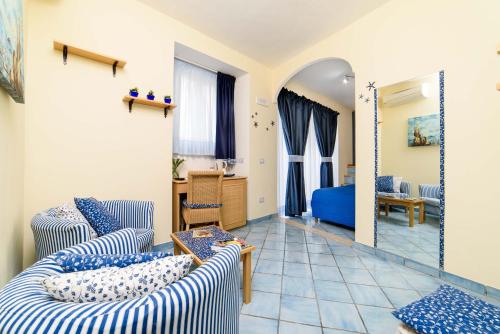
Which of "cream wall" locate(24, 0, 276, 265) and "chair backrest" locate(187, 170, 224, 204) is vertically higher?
"cream wall" locate(24, 0, 276, 265)

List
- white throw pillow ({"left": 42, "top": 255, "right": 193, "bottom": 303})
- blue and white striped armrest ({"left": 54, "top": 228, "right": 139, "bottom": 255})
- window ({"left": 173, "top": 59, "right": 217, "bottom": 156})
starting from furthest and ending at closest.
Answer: window ({"left": 173, "top": 59, "right": 217, "bottom": 156})
blue and white striped armrest ({"left": 54, "top": 228, "right": 139, "bottom": 255})
white throw pillow ({"left": 42, "top": 255, "right": 193, "bottom": 303})

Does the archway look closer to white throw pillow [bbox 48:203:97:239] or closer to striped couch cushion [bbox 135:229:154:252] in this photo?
striped couch cushion [bbox 135:229:154:252]

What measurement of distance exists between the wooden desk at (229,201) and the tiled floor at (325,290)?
0.77 meters

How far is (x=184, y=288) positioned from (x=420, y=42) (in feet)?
9.35

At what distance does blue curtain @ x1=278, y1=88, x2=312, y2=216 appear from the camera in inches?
161

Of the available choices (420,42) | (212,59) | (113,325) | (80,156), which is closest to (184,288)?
(113,325)

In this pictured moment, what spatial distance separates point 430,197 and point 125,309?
2.55 meters

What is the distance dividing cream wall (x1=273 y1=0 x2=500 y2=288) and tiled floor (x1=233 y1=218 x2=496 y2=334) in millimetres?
453

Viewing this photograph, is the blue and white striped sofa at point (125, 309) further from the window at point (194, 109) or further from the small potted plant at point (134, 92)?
the window at point (194, 109)

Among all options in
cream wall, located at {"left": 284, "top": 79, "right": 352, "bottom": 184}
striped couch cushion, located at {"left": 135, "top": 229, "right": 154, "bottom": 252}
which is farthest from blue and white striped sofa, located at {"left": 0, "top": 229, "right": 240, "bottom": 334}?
cream wall, located at {"left": 284, "top": 79, "right": 352, "bottom": 184}

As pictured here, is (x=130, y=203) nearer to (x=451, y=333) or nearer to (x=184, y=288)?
(x=184, y=288)

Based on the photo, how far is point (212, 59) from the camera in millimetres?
3104

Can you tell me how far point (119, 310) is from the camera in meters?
0.49

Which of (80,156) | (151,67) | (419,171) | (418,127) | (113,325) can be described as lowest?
(113,325)
